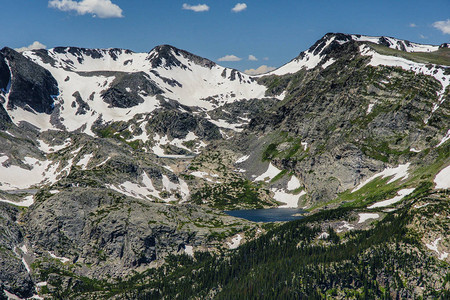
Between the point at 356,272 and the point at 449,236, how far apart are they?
29.6m

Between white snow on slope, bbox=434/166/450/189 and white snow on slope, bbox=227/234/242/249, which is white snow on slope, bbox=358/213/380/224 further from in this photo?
white snow on slope, bbox=227/234/242/249

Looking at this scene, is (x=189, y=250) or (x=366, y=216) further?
(x=189, y=250)

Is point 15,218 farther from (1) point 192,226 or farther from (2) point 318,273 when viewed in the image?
(2) point 318,273

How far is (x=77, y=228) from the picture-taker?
17525cm

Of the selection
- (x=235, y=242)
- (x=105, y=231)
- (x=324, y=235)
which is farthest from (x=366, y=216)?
(x=105, y=231)

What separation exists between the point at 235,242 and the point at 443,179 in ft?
286

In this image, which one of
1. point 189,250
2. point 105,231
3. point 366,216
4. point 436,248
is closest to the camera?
point 436,248

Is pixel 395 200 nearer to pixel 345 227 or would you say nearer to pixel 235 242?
pixel 345 227

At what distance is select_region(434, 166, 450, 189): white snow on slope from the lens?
6590 inches

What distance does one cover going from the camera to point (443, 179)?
17338 cm

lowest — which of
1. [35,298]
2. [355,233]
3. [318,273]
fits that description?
[35,298]

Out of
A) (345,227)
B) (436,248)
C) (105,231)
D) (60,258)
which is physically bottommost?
(60,258)

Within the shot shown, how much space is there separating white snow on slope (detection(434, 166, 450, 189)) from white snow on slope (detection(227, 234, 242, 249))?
3171 inches

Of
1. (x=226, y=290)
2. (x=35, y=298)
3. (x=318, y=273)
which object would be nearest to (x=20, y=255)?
(x=35, y=298)
